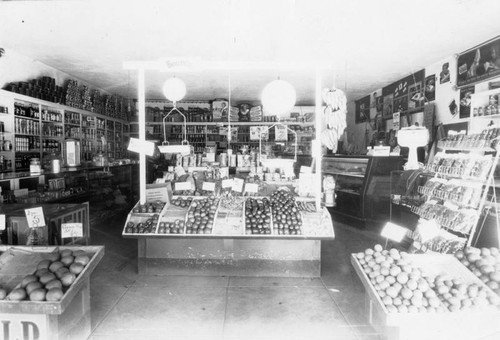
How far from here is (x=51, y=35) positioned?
591cm

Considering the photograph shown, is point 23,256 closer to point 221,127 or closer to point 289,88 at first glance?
point 289,88

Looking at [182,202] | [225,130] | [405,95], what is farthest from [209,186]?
[225,130]

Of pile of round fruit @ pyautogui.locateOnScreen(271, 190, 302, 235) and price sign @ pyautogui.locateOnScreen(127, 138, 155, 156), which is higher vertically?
price sign @ pyautogui.locateOnScreen(127, 138, 155, 156)

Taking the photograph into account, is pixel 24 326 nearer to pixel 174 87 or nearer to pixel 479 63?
pixel 174 87

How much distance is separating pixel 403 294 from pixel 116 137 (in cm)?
1065

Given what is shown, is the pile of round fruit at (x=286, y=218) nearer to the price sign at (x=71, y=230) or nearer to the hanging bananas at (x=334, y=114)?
the hanging bananas at (x=334, y=114)

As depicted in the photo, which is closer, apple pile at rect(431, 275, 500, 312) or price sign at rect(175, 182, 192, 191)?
apple pile at rect(431, 275, 500, 312)

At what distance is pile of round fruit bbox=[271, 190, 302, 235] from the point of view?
4570mm

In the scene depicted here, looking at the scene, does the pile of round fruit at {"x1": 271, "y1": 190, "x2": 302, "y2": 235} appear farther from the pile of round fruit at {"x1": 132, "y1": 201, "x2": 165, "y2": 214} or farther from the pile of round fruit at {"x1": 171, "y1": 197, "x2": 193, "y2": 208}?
the pile of round fruit at {"x1": 132, "y1": 201, "x2": 165, "y2": 214}

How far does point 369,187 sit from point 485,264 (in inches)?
167

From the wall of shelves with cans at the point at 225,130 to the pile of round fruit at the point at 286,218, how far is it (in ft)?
23.8

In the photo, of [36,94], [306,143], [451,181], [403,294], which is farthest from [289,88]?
[306,143]

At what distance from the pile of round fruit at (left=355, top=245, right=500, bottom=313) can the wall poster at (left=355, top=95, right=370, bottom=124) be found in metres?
9.28

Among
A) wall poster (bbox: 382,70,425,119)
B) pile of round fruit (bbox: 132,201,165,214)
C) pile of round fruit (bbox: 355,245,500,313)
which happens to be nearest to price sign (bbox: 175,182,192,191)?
pile of round fruit (bbox: 132,201,165,214)
